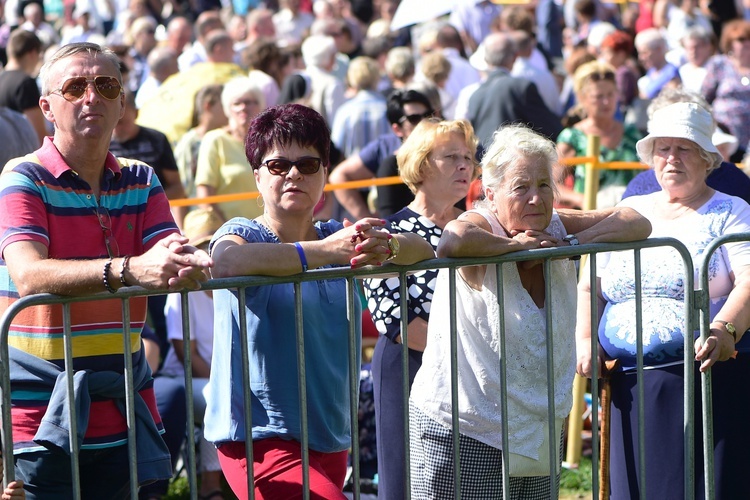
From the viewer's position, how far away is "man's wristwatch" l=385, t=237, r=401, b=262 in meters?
3.55

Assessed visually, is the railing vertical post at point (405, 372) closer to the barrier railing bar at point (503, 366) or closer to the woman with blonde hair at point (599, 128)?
the barrier railing bar at point (503, 366)

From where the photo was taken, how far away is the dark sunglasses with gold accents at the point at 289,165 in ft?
12.2

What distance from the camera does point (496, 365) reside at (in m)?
3.83

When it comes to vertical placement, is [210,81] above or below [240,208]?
above

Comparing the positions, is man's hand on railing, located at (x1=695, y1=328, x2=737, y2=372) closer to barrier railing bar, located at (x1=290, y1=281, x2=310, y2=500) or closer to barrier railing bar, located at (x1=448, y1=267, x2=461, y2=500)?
barrier railing bar, located at (x1=448, y1=267, x2=461, y2=500)

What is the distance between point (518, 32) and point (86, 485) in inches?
351

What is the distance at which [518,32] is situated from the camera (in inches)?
459

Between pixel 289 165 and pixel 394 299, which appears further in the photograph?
pixel 394 299

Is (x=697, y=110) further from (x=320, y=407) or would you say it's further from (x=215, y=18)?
(x=215, y=18)

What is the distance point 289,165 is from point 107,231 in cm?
62

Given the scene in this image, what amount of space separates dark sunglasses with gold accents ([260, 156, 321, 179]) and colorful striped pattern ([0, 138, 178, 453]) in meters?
0.46

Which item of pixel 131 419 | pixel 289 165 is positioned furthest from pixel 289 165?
Result: pixel 131 419

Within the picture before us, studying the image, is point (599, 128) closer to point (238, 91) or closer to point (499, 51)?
point (499, 51)

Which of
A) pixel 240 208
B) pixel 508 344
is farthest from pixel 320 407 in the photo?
pixel 240 208
